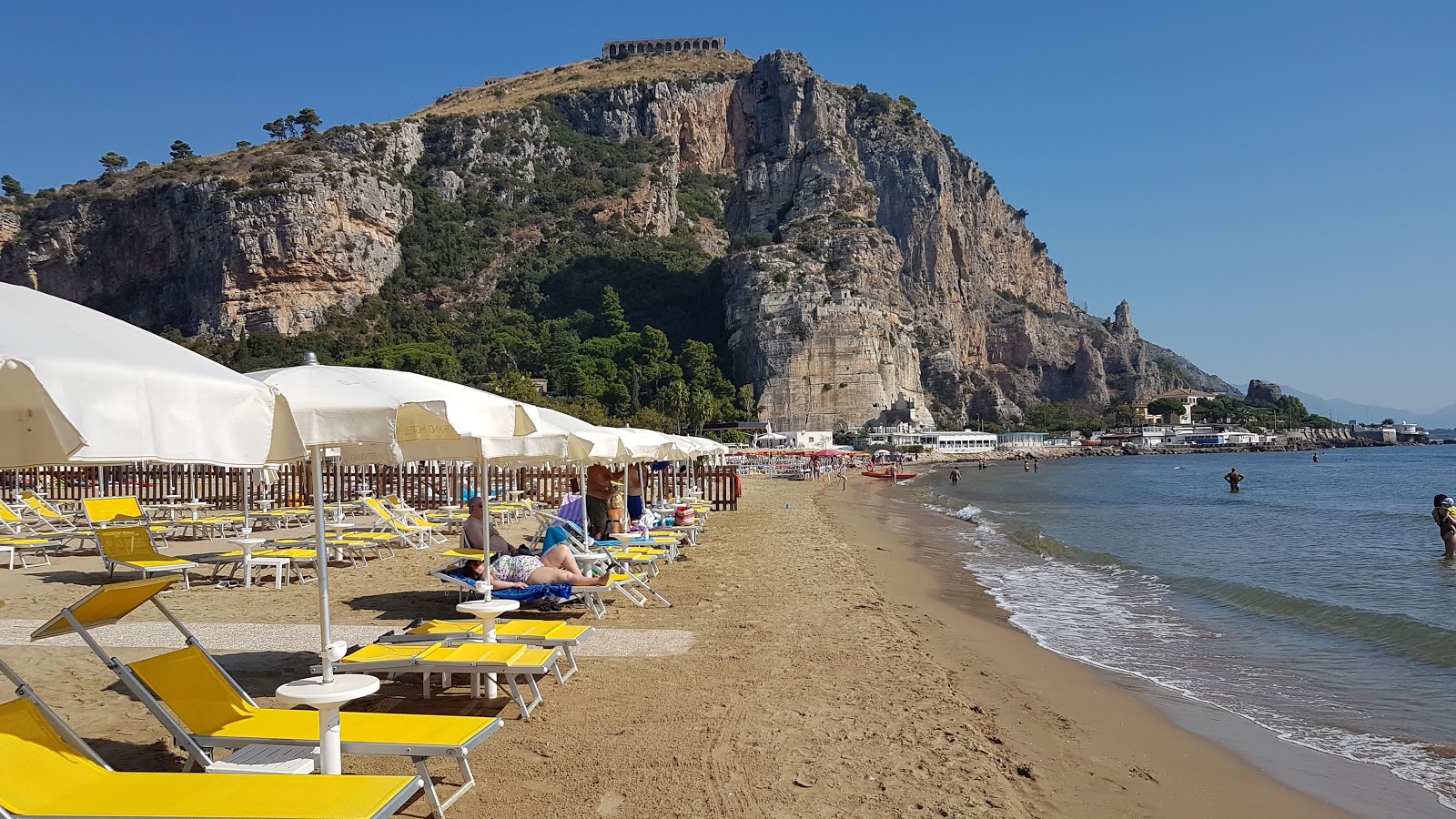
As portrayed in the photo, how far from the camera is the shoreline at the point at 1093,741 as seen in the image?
16.1ft

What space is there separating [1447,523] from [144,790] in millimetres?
20090

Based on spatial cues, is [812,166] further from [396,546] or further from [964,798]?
[964,798]

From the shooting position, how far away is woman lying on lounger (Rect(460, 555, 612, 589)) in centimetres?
782

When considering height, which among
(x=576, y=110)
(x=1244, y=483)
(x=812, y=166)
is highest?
(x=576, y=110)

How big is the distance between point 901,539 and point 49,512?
15915 mm

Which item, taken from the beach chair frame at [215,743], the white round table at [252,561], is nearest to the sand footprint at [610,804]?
the beach chair frame at [215,743]

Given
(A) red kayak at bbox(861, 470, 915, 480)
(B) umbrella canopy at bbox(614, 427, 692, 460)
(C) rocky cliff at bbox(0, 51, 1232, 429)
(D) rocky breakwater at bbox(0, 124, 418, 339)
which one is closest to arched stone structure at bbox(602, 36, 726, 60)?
(C) rocky cliff at bbox(0, 51, 1232, 429)

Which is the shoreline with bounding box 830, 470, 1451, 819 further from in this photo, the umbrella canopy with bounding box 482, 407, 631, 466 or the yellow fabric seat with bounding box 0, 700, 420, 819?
the yellow fabric seat with bounding box 0, 700, 420, 819

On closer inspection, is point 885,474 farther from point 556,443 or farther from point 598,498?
point 556,443

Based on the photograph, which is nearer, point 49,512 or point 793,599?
point 793,599

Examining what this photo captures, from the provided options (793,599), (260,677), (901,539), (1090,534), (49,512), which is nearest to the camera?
(260,677)

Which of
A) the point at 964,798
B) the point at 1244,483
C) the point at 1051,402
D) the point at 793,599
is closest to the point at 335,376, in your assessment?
the point at 964,798

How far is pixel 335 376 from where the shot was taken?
4.98 meters

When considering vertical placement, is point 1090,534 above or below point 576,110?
below
